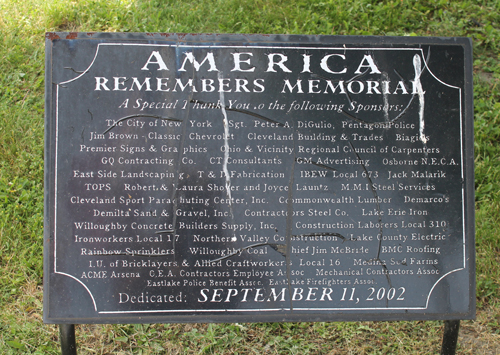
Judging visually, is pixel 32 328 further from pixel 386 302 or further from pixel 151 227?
pixel 386 302

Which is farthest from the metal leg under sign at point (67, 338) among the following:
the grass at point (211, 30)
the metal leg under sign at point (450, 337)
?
the metal leg under sign at point (450, 337)

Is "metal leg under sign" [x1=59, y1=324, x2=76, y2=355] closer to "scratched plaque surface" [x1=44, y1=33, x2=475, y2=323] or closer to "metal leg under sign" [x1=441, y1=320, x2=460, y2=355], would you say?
"scratched plaque surface" [x1=44, y1=33, x2=475, y2=323]

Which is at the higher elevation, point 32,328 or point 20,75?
point 20,75

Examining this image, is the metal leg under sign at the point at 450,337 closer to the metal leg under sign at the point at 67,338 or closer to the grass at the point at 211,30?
the grass at the point at 211,30

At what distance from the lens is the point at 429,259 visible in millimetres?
2604

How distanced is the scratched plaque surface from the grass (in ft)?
2.22

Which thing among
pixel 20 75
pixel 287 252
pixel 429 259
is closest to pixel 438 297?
pixel 429 259

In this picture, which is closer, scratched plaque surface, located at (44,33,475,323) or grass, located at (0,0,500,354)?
scratched plaque surface, located at (44,33,475,323)

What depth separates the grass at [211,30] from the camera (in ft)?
10.2

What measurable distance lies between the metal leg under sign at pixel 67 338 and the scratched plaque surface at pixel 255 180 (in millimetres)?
162

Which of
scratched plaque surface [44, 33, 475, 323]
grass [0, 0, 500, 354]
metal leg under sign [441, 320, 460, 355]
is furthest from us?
grass [0, 0, 500, 354]

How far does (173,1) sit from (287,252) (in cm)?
327

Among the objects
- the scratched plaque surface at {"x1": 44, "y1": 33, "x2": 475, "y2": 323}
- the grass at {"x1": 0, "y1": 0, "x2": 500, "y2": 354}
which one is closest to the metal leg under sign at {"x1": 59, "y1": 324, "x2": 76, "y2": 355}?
the scratched plaque surface at {"x1": 44, "y1": 33, "x2": 475, "y2": 323}

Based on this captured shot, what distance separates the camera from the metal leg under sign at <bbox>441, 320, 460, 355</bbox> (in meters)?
2.74
